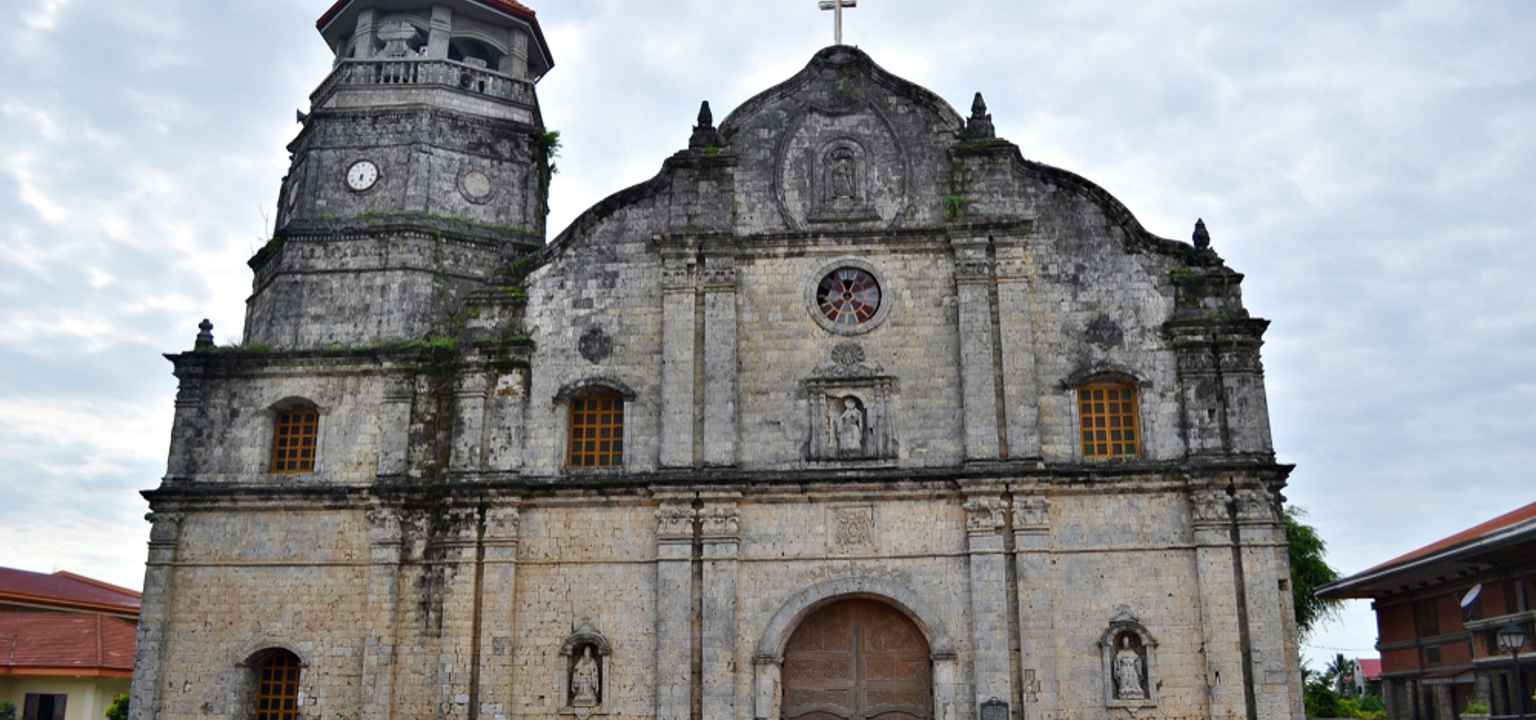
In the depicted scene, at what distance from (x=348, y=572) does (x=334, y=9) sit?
11.3m

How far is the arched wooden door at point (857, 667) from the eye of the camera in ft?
66.3

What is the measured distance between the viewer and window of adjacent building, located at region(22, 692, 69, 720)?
29.6m

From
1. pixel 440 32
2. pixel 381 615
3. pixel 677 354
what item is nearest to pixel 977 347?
pixel 677 354

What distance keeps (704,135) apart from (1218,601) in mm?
11631

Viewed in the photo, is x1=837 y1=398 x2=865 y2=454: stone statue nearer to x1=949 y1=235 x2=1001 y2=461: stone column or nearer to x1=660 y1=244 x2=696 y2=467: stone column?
x1=949 y1=235 x2=1001 y2=461: stone column

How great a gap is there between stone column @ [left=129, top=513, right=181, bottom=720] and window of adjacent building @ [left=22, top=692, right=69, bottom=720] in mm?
10791

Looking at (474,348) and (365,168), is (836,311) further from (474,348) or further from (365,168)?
(365,168)

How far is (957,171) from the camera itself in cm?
2223

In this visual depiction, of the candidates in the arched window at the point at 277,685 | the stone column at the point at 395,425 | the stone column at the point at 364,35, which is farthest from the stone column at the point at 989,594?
the stone column at the point at 364,35

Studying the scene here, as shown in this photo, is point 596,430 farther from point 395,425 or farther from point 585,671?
point 585,671

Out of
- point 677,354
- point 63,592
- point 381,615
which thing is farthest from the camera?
point 63,592

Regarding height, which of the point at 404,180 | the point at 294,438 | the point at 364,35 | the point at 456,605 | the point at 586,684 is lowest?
the point at 586,684

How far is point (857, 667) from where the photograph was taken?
2044 cm

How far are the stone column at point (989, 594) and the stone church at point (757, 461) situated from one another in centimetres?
5
